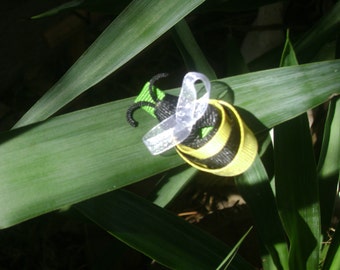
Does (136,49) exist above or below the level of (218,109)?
above

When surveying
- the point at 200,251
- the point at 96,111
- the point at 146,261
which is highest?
the point at 96,111

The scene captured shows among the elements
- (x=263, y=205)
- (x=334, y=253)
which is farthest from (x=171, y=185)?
(x=334, y=253)

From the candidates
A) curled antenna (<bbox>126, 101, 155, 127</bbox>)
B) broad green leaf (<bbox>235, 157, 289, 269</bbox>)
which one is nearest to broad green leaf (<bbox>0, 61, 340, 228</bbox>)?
curled antenna (<bbox>126, 101, 155, 127</bbox>)

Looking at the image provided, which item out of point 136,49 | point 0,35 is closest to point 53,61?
point 0,35

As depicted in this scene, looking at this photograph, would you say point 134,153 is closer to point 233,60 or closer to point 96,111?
point 96,111

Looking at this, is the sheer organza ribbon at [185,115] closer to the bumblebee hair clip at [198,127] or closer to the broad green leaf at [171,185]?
the bumblebee hair clip at [198,127]

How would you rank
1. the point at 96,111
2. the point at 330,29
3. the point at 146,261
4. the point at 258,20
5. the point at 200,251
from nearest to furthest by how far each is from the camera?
the point at 96,111, the point at 200,251, the point at 330,29, the point at 146,261, the point at 258,20

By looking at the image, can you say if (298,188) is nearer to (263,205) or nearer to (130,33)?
(263,205)
